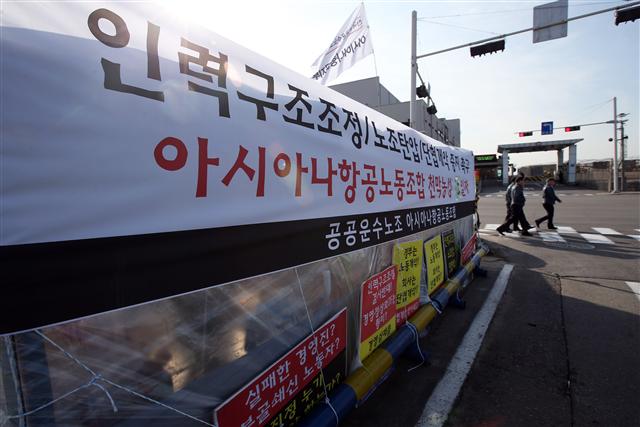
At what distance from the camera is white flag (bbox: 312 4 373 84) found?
19.1ft

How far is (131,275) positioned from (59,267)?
8.5 inches

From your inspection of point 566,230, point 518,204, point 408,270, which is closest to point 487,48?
point 518,204

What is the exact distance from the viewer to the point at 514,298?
15.4 feet

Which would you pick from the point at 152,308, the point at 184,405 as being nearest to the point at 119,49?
the point at 152,308

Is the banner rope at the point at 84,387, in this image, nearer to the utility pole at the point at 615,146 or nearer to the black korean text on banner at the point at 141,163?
the black korean text on banner at the point at 141,163

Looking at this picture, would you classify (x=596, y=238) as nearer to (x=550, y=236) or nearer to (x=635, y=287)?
(x=550, y=236)

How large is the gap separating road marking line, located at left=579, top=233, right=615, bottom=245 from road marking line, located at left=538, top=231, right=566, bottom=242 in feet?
1.95

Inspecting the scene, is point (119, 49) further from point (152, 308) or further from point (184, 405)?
point (184, 405)

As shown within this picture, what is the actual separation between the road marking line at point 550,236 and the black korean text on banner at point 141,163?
9.08 metres

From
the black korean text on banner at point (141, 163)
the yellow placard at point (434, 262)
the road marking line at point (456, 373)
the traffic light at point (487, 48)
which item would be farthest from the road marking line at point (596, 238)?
the black korean text on banner at point (141, 163)

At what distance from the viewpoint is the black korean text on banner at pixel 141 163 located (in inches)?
37.7

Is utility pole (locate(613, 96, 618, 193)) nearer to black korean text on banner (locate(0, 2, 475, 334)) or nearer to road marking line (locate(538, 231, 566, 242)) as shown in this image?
road marking line (locate(538, 231, 566, 242))

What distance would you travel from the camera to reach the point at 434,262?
3939 mm

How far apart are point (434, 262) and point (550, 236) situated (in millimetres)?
7297
